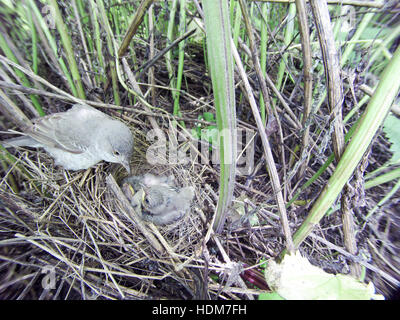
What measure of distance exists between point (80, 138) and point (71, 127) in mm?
93

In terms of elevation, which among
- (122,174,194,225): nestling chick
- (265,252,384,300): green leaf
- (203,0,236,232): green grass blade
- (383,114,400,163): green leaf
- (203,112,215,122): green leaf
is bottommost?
(122,174,194,225): nestling chick

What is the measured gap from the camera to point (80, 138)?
67.2 inches

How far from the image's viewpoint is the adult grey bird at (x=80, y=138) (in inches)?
61.6

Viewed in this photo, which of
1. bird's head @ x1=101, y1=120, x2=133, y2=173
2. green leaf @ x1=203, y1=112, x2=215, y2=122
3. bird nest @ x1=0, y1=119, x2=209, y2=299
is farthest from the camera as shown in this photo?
green leaf @ x1=203, y1=112, x2=215, y2=122

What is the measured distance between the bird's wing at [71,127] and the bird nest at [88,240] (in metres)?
0.16

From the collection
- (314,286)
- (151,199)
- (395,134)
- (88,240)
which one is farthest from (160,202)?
(395,134)

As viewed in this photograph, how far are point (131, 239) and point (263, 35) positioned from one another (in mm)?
1357

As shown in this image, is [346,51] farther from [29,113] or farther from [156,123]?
[29,113]

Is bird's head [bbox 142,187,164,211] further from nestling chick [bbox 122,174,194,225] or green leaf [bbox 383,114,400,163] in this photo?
green leaf [bbox 383,114,400,163]

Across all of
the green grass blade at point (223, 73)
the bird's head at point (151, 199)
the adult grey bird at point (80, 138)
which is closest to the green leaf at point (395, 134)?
the green grass blade at point (223, 73)

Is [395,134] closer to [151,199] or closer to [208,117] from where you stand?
[208,117]

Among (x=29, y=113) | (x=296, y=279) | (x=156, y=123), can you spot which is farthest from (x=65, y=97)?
(x=296, y=279)

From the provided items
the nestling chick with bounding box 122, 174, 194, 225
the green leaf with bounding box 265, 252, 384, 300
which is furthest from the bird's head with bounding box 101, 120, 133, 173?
the green leaf with bounding box 265, 252, 384, 300

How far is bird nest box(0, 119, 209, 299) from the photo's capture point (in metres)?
1.21
